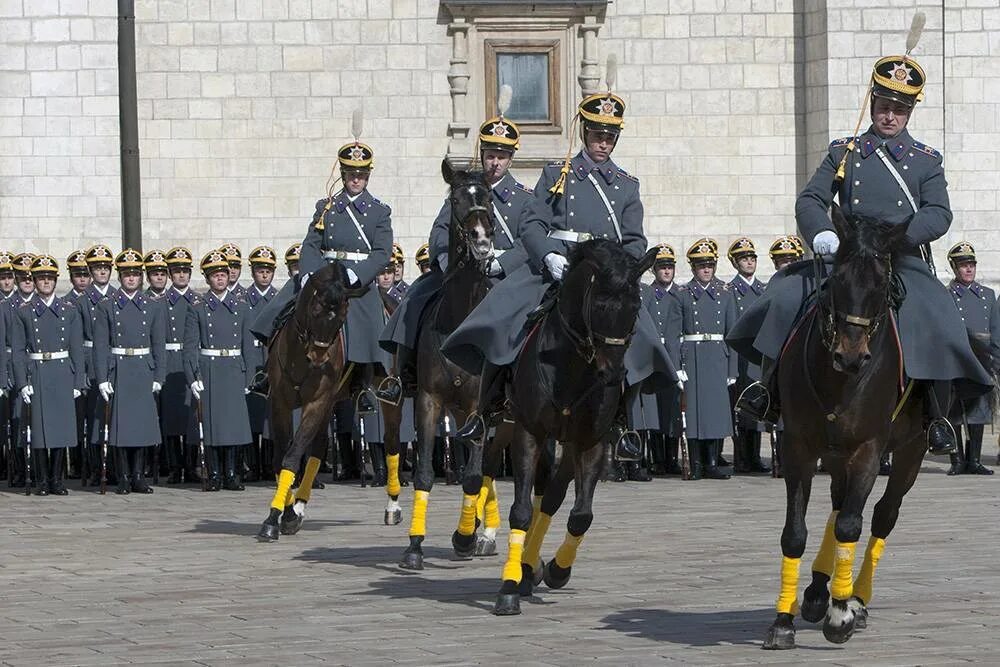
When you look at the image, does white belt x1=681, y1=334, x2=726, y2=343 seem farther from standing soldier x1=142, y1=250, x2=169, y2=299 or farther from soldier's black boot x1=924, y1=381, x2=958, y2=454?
soldier's black boot x1=924, y1=381, x2=958, y2=454

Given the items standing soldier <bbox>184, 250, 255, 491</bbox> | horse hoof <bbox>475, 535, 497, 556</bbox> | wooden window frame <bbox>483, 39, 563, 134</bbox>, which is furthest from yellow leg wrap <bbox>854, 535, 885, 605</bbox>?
wooden window frame <bbox>483, 39, 563, 134</bbox>

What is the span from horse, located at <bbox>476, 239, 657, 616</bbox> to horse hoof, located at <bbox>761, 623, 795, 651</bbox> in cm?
131

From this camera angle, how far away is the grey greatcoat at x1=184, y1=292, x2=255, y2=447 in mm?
17547

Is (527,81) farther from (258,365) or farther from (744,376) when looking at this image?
(258,365)

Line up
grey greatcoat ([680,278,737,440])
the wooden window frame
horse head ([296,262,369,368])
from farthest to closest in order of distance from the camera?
1. the wooden window frame
2. grey greatcoat ([680,278,737,440])
3. horse head ([296,262,369,368])

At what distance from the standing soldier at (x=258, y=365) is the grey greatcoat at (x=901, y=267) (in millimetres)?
8729

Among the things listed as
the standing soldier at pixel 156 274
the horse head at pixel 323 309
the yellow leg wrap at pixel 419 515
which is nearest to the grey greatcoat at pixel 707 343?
the standing soldier at pixel 156 274

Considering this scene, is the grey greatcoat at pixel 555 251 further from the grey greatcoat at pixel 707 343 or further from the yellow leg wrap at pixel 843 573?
the grey greatcoat at pixel 707 343

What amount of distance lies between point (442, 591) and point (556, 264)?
1.83 metres

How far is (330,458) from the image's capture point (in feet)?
64.8

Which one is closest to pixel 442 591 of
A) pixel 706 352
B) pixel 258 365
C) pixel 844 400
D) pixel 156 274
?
pixel 844 400

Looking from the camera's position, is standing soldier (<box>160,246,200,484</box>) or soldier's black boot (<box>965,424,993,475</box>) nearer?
soldier's black boot (<box>965,424,993,475</box>)

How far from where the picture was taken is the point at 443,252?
12398mm

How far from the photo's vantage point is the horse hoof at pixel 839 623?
8.61 m
